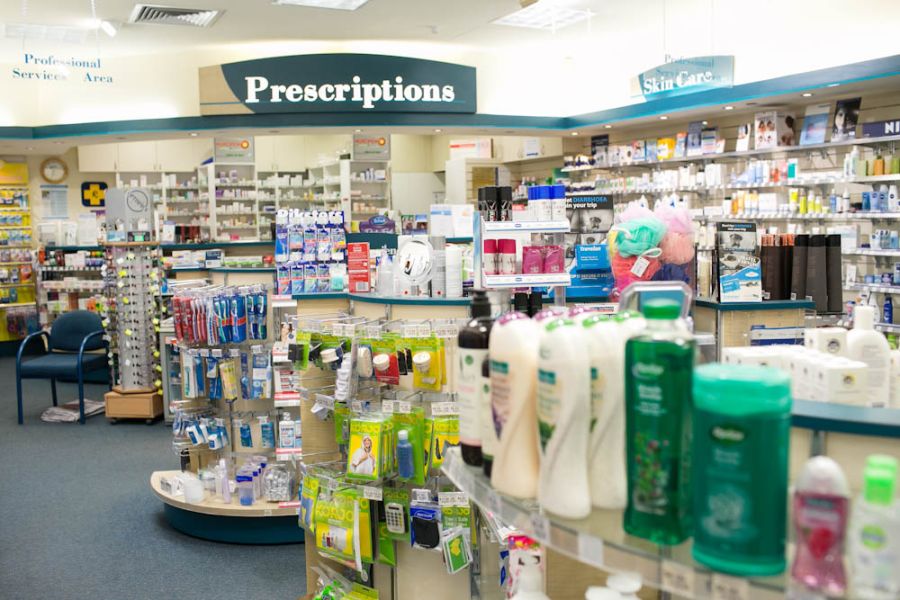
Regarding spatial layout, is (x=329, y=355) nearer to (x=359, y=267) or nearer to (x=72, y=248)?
(x=359, y=267)

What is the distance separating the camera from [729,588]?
104cm

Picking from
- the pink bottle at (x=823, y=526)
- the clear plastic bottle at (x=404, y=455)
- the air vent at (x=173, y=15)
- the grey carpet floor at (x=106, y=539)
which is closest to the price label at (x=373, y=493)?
the clear plastic bottle at (x=404, y=455)

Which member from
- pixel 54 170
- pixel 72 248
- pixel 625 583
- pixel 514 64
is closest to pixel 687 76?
pixel 514 64

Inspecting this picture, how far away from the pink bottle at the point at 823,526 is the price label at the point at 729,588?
68 mm

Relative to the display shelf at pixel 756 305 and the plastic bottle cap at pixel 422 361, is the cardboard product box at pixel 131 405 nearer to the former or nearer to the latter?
the plastic bottle cap at pixel 422 361

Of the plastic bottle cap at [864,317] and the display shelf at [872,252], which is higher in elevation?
the display shelf at [872,252]

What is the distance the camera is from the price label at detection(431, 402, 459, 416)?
2.98 m

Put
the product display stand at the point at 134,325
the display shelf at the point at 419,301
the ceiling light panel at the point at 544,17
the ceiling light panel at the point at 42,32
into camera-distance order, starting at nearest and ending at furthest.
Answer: the display shelf at the point at 419,301, the ceiling light panel at the point at 42,32, the product display stand at the point at 134,325, the ceiling light panel at the point at 544,17

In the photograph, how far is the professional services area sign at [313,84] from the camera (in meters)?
9.03

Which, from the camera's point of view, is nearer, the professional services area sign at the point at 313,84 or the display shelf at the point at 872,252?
the display shelf at the point at 872,252

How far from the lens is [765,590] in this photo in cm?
102

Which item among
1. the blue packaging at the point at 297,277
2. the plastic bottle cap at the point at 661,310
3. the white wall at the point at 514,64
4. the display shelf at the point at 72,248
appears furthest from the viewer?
the display shelf at the point at 72,248

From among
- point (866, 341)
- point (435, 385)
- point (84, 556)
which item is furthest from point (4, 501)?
point (866, 341)

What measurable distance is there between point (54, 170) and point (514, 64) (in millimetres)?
8021
